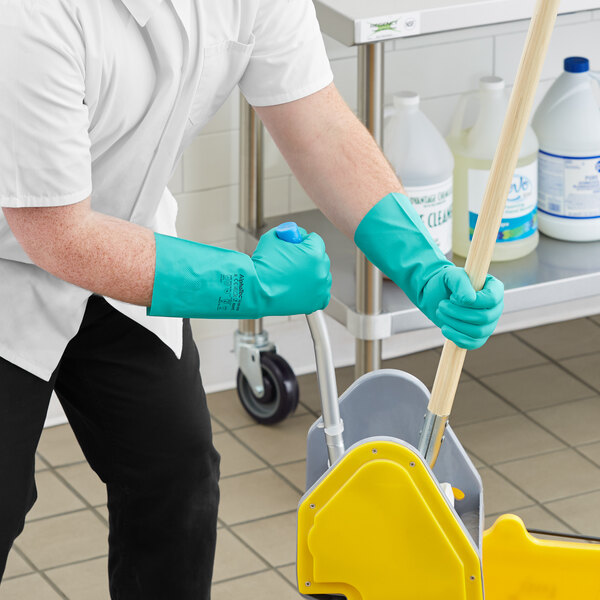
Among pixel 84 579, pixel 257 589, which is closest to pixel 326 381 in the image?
pixel 257 589

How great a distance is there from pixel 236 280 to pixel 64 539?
1053mm

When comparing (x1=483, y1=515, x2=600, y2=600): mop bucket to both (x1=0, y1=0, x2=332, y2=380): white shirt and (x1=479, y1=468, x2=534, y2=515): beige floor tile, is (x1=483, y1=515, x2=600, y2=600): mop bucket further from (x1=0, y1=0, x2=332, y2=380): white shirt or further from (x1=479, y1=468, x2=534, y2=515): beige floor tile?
(x1=479, y1=468, x2=534, y2=515): beige floor tile

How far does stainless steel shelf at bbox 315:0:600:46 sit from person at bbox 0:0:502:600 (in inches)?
16.8

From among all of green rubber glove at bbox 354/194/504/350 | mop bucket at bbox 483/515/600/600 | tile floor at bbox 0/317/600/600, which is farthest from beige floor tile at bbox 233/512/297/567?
green rubber glove at bbox 354/194/504/350

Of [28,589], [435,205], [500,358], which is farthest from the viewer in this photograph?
[500,358]

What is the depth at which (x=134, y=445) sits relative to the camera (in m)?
1.71

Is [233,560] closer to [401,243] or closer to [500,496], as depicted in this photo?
[500,496]

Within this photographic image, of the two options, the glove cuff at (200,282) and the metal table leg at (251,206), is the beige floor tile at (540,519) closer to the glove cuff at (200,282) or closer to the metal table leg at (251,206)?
the metal table leg at (251,206)

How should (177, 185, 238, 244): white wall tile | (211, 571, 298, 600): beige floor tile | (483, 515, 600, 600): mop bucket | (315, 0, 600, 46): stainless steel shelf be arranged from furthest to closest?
1. (177, 185, 238, 244): white wall tile
2. (211, 571, 298, 600): beige floor tile
3. (315, 0, 600, 46): stainless steel shelf
4. (483, 515, 600, 600): mop bucket

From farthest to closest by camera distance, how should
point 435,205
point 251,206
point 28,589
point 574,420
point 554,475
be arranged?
point 574,420 < point 251,206 < point 554,475 < point 435,205 < point 28,589

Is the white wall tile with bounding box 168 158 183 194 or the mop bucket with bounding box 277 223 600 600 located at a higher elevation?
the mop bucket with bounding box 277 223 600 600

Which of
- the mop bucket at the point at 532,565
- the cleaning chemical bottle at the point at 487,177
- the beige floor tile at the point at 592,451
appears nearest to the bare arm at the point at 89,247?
the mop bucket at the point at 532,565

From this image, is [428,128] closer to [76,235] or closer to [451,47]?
[451,47]

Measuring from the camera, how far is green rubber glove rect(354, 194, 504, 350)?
148cm
